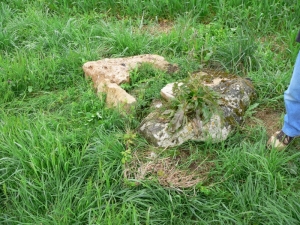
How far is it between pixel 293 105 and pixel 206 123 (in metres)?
0.60

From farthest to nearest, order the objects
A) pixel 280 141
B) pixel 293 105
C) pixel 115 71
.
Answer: pixel 115 71 < pixel 280 141 < pixel 293 105

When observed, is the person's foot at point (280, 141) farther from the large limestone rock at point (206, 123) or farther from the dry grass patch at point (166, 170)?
the dry grass patch at point (166, 170)

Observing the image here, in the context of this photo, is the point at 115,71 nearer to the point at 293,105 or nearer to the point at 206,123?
the point at 206,123

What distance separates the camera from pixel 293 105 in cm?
250

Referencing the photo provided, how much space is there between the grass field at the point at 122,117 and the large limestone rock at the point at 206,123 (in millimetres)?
70

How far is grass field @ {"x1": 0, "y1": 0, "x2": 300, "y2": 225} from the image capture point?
→ 2354 millimetres

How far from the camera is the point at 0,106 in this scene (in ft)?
10.6

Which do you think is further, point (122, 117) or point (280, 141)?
point (122, 117)

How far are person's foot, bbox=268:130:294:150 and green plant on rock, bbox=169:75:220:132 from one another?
1.46 feet

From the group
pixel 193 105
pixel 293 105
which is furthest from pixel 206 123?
pixel 293 105

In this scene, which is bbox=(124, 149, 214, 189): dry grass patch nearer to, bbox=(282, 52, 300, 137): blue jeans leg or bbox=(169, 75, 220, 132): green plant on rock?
bbox=(169, 75, 220, 132): green plant on rock

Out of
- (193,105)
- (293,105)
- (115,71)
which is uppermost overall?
(293,105)

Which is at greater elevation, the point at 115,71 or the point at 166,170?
the point at 115,71

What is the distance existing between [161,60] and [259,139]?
47.9 inches
